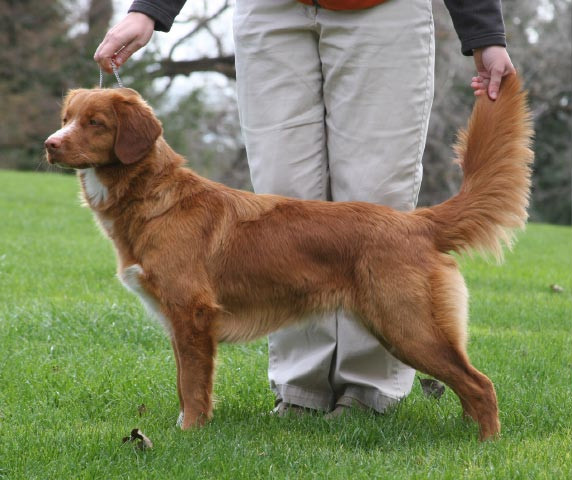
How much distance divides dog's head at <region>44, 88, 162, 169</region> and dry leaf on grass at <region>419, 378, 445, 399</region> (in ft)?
6.84

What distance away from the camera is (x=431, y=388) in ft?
15.1

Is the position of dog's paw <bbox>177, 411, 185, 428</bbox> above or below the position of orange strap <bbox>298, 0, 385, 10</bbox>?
below

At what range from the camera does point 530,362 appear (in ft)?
16.6

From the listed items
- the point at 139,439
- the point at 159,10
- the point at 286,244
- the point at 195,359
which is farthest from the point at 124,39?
the point at 139,439

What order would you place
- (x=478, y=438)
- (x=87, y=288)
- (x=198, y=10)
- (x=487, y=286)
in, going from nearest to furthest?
(x=478, y=438) → (x=87, y=288) → (x=487, y=286) → (x=198, y=10)

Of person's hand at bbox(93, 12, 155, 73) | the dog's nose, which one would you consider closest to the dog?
the dog's nose

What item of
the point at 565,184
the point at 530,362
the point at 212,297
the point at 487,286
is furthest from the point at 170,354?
the point at 565,184

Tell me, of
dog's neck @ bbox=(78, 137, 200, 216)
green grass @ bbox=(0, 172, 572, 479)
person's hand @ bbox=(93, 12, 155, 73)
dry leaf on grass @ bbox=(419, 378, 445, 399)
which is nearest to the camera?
green grass @ bbox=(0, 172, 572, 479)

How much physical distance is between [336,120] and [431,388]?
5.42ft

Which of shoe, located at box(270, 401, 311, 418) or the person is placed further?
shoe, located at box(270, 401, 311, 418)

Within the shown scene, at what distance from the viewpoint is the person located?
12.7 ft

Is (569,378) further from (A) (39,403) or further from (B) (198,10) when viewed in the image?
(B) (198,10)

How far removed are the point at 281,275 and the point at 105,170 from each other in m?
0.98

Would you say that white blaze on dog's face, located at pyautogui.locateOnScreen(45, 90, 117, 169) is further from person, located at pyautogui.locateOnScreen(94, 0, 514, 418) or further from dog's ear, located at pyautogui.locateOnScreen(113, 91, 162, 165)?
person, located at pyautogui.locateOnScreen(94, 0, 514, 418)
